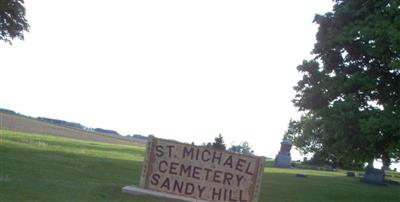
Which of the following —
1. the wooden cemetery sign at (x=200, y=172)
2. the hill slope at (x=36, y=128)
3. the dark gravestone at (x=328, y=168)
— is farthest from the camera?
the dark gravestone at (x=328, y=168)

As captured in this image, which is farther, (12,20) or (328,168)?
(328,168)

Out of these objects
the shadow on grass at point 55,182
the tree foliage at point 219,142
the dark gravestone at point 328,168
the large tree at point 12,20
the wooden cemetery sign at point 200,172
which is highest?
the large tree at point 12,20

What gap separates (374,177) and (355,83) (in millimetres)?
16126

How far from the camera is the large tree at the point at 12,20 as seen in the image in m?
21.3

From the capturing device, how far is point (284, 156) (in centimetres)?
4625

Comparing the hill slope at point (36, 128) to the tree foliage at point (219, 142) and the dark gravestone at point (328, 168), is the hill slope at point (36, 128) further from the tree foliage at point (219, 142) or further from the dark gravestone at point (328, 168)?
the tree foliage at point (219, 142)

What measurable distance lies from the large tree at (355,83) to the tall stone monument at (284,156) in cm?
2390

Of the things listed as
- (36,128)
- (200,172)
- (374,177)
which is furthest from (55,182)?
(36,128)

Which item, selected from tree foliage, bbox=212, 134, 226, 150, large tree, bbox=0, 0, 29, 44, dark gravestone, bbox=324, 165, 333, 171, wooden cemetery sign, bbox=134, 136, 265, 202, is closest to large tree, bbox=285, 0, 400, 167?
tree foliage, bbox=212, 134, 226, 150

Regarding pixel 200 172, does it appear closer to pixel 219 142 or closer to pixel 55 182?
pixel 55 182

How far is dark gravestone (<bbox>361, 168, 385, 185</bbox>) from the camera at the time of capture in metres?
33.2

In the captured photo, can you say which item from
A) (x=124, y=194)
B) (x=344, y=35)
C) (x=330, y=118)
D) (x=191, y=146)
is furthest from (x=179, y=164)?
(x=344, y=35)

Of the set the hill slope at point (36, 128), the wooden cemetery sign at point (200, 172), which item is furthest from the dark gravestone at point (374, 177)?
the hill slope at point (36, 128)

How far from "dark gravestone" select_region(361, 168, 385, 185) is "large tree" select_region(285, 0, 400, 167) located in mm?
12581
